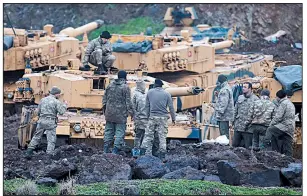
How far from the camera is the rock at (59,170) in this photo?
14555 mm

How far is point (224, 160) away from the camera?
15.4 m

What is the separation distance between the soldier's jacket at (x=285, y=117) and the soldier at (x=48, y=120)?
149 inches

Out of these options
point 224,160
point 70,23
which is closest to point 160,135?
point 224,160

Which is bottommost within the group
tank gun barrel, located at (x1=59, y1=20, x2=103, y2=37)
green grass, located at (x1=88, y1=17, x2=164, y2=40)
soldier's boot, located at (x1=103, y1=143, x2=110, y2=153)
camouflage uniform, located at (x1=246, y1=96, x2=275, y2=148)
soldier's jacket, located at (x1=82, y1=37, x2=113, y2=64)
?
soldier's boot, located at (x1=103, y1=143, x2=110, y2=153)

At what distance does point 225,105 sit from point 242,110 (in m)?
0.71

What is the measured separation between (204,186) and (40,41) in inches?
513

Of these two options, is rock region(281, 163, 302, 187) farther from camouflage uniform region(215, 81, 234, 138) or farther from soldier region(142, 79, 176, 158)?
camouflage uniform region(215, 81, 234, 138)

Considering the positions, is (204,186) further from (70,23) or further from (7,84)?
(70,23)

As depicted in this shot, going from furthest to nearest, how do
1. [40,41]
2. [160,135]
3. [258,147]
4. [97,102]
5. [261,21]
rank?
1. [261,21]
2. [40,41]
3. [97,102]
4. [258,147]
5. [160,135]

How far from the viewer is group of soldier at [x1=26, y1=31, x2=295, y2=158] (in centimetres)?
1667

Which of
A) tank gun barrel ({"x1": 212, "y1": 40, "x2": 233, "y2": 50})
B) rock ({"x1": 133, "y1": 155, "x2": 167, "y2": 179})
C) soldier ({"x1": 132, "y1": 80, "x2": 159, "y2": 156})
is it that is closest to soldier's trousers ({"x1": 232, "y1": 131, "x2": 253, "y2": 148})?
soldier ({"x1": 132, "y1": 80, "x2": 159, "y2": 156})

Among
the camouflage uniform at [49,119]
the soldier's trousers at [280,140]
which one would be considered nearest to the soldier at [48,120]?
the camouflage uniform at [49,119]

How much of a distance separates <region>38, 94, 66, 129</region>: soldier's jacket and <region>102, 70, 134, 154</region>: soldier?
0.82m

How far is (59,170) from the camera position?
14.7m
